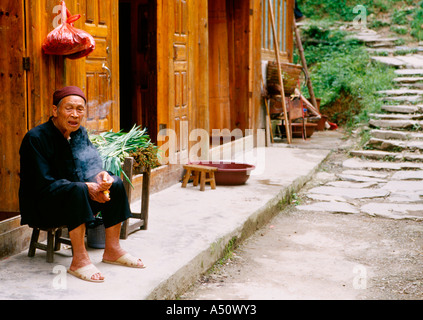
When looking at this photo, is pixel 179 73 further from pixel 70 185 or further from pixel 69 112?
pixel 70 185

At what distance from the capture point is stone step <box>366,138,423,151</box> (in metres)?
10.4

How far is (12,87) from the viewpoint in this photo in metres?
4.41

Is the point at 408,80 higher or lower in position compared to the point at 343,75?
lower

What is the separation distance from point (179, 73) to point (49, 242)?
3658mm

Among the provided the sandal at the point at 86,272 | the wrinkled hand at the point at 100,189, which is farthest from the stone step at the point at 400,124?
the sandal at the point at 86,272

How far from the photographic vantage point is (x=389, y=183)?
844cm

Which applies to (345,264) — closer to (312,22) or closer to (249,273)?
(249,273)

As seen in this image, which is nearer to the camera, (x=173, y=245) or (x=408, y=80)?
(x=173, y=245)

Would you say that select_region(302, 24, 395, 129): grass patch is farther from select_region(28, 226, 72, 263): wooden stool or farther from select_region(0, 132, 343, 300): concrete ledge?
select_region(28, 226, 72, 263): wooden stool

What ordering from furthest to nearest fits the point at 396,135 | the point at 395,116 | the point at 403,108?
the point at 403,108, the point at 395,116, the point at 396,135

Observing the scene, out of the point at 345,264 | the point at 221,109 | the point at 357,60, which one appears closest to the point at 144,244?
the point at 345,264

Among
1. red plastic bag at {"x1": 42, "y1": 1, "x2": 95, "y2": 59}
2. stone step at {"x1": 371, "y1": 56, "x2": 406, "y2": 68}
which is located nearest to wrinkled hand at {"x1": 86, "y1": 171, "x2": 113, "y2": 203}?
red plastic bag at {"x1": 42, "y1": 1, "x2": 95, "y2": 59}

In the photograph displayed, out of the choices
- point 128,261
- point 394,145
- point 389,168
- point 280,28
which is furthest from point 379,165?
point 128,261

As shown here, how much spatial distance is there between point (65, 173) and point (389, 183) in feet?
18.8
